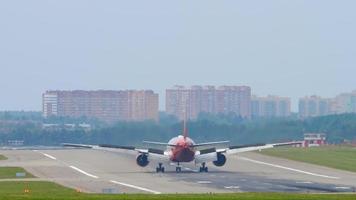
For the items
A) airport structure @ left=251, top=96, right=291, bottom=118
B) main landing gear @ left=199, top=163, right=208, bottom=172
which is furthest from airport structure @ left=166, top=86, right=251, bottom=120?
main landing gear @ left=199, top=163, right=208, bottom=172

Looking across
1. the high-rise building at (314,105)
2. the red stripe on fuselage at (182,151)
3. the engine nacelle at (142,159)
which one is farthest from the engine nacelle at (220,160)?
the high-rise building at (314,105)

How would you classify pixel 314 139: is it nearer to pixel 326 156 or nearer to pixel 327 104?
pixel 326 156

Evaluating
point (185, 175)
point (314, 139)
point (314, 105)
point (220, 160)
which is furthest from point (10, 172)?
point (314, 105)

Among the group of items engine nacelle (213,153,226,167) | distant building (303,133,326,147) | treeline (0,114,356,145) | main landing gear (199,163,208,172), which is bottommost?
main landing gear (199,163,208,172)

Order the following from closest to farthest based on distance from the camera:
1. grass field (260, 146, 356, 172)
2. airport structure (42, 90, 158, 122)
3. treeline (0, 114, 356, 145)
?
1. grass field (260, 146, 356, 172)
2. treeline (0, 114, 356, 145)
3. airport structure (42, 90, 158, 122)

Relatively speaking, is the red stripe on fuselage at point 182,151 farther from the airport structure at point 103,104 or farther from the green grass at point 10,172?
the airport structure at point 103,104

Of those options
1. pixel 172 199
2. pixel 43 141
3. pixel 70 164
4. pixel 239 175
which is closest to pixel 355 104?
pixel 43 141

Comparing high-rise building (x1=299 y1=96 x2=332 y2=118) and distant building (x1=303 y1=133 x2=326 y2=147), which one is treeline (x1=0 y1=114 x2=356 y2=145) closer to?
distant building (x1=303 y1=133 x2=326 y2=147)
